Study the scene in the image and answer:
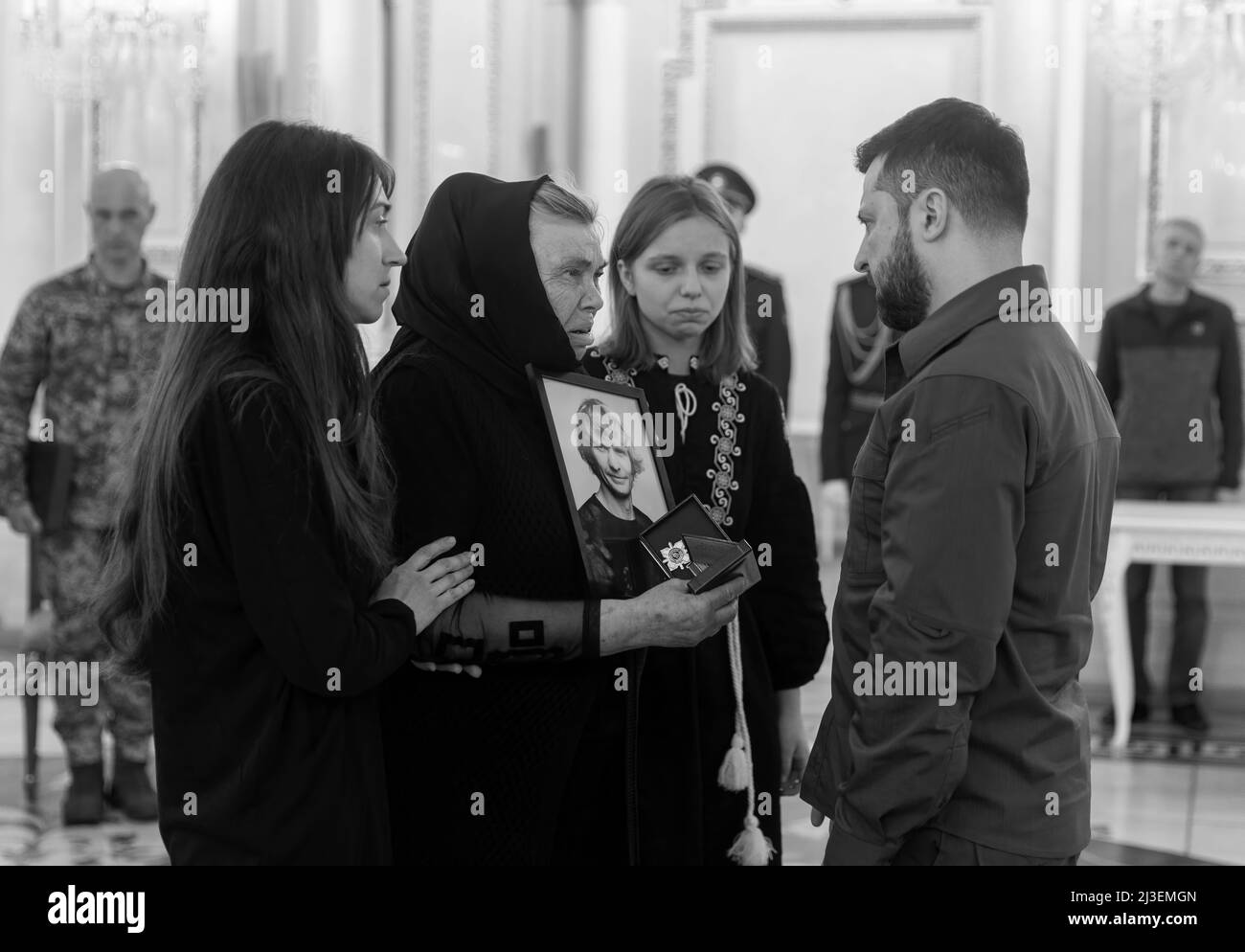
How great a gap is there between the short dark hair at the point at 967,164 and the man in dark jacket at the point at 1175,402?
4655 mm

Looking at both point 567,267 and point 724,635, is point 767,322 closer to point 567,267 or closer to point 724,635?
point 724,635

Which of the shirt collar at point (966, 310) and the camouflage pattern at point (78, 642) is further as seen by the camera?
the camouflage pattern at point (78, 642)

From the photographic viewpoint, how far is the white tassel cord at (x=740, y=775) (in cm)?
246

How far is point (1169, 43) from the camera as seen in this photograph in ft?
22.2

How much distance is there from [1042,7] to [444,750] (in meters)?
6.31

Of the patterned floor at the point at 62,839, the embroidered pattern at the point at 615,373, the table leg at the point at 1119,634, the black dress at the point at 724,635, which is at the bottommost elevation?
the patterned floor at the point at 62,839

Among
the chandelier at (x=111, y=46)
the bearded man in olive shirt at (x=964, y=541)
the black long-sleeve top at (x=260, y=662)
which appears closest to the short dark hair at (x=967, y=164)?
the bearded man in olive shirt at (x=964, y=541)

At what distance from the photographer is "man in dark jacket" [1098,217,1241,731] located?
20.1 ft

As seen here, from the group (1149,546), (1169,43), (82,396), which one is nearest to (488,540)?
(82,396)

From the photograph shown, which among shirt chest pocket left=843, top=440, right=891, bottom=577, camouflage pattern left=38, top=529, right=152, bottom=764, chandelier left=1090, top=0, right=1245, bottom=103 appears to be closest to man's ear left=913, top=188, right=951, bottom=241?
shirt chest pocket left=843, top=440, right=891, bottom=577

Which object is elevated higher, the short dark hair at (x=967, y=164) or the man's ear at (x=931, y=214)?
the short dark hair at (x=967, y=164)

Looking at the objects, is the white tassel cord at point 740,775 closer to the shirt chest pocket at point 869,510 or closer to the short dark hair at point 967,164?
the shirt chest pocket at point 869,510

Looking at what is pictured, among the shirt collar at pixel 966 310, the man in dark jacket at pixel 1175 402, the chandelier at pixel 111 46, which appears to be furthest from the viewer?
the chandelier at pixel 111 46

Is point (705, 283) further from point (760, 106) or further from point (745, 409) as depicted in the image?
point (760, 106)
